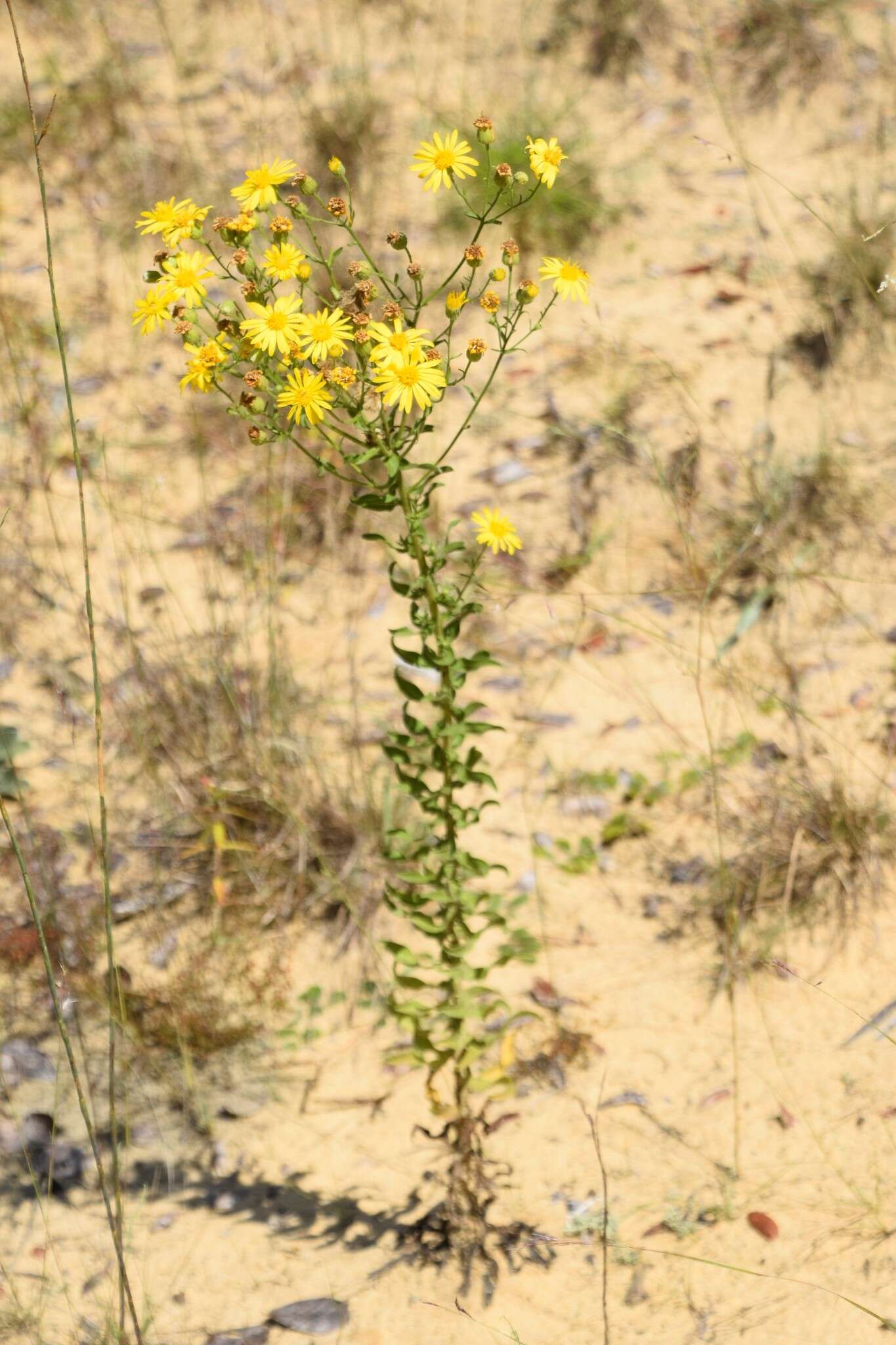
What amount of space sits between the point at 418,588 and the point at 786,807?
4.46 ft

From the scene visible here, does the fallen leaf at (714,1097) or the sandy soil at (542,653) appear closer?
the sandy soil at (542,653)

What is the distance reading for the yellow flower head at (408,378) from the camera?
169 cm

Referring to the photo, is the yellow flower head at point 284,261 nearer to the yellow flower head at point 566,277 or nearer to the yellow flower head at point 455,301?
the yellow flower head at point 455,301

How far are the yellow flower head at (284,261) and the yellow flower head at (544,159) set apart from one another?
379 mm

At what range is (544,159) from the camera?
6.09 ft

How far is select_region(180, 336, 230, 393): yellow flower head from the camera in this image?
5.63 feet

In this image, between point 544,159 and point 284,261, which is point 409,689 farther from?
point 544,159

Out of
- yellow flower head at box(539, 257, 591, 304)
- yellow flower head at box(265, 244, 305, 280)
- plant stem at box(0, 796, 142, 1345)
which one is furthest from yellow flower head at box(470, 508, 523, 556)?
plant stem at box(0, 796, 142, 1345)

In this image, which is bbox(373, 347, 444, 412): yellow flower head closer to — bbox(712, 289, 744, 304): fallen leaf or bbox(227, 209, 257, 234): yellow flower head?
bbox(227, 209, 257, 234): yellow flower head

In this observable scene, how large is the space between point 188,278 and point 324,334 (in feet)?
0.85

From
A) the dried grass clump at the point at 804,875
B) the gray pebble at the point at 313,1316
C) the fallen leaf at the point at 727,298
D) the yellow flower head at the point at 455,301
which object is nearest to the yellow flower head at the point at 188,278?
the yellow flower head at the point at 455,301

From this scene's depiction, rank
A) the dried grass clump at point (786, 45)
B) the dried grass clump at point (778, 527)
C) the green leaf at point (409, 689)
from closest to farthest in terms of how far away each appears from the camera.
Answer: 1. the green leaf at point (409, 689)
2. the dried grass clump at point (778, 527)
3. the dried grass clump at point (786, 45)

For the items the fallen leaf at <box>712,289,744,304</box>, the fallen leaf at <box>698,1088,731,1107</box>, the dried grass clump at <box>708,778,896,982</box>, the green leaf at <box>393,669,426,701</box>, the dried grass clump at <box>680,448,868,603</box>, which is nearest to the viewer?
the green leaf at <box>393,669,426,701</box>

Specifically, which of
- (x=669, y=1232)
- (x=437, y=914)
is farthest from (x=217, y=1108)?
(x=669, y=1232)
